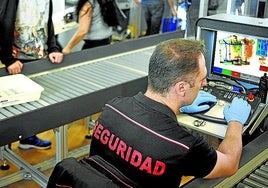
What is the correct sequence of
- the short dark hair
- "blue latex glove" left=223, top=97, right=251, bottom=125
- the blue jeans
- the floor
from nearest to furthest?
the short dark hair, "blue latex glove" left=223, top=97, right=251, bottom=125, the floor, the blue jeans

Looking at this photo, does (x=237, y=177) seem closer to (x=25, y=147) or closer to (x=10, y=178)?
(x=10, y=178)

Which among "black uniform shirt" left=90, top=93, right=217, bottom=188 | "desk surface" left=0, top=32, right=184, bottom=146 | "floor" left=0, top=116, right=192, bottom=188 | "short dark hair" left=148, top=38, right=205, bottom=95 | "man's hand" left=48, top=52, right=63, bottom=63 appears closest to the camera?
"black uniform shirt" left=90, top=93, right=217, bottom=188

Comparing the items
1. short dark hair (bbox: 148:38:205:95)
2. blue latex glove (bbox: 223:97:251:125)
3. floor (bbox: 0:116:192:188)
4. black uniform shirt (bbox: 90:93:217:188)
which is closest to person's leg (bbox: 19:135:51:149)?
floor (bbox: 0:116:192:188)

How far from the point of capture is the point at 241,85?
2.43m

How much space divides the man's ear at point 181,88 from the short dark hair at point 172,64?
0.02 m

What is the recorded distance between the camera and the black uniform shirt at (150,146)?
142cm

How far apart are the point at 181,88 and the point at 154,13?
14.8ft

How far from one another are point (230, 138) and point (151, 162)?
1.66 ft

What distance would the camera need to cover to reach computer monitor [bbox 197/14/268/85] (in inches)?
90.6

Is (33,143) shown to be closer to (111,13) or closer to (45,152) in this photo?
(45,152)

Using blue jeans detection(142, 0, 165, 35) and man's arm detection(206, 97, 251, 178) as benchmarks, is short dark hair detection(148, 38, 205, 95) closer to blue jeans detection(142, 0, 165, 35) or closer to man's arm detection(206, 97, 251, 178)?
man's arm detection(206, 97, 251, 178)

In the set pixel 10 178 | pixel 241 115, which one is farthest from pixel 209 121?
pixel 10 178

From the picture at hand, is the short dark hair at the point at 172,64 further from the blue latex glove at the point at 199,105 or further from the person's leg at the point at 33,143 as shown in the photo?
the person's leg at the point at 33,143

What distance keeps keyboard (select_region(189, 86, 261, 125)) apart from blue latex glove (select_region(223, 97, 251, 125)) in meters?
0.08
